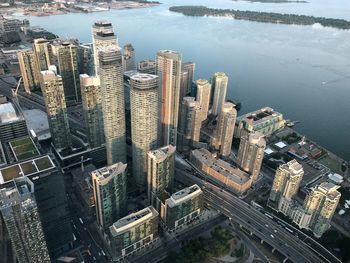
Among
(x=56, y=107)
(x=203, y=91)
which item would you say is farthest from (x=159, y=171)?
(x=203, y=91)

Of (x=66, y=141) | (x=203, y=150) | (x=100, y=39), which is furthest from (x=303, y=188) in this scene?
(x=100, y=39)

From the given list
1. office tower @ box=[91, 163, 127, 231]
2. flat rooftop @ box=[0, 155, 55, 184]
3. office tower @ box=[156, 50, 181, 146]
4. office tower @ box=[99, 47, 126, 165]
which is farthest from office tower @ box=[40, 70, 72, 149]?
office tower @ box=[91, 163, 127, 231]

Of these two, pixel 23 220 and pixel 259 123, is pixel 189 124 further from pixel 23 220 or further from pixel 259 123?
pixel 23 220

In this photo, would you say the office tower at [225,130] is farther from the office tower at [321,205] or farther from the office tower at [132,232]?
the office tower at [132,232]

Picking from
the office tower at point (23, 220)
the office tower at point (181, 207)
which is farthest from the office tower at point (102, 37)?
the office tower at point (23, 220)

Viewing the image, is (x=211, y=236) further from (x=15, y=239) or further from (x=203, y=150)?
(x=15, y=239)
